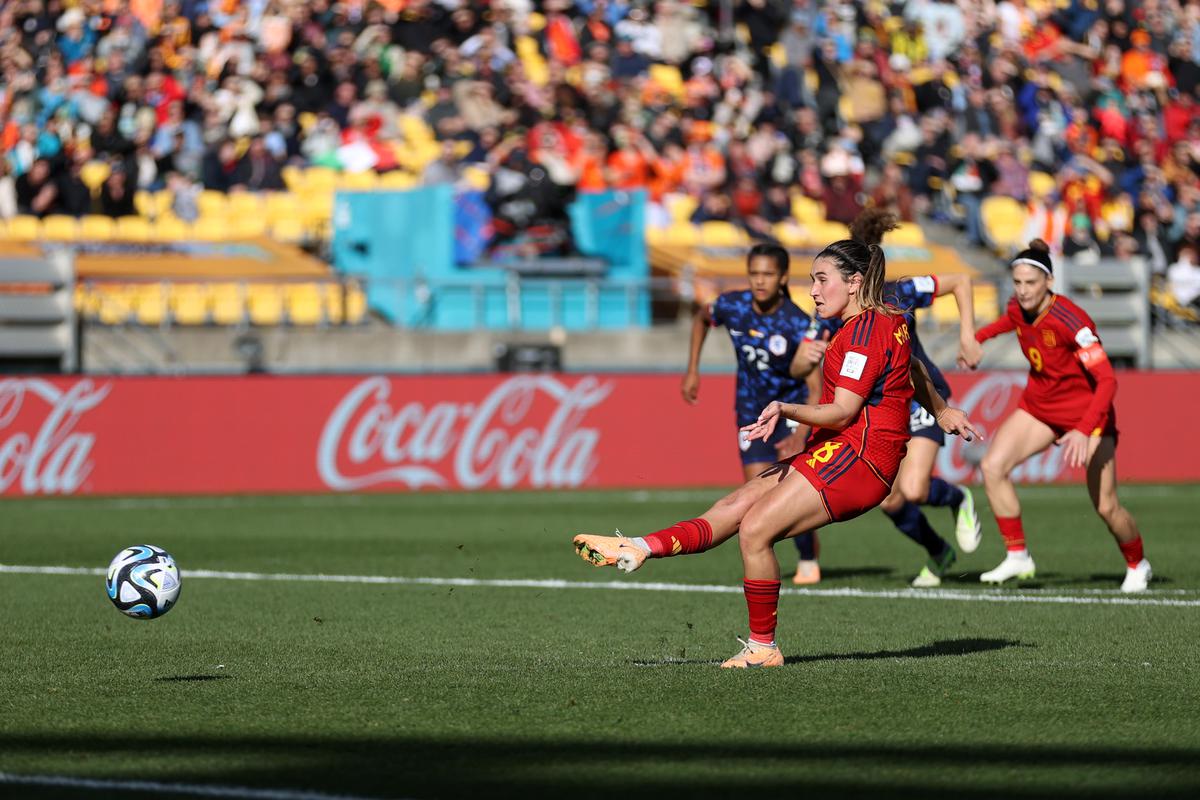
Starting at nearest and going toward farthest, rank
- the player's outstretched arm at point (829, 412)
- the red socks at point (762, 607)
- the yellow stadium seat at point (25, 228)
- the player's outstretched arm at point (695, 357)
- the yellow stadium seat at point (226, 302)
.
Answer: the player's outstretched arm at point (829, 412) < the red socks at point (762, 607) < the player's outstretched arm at point (695, 357) < the yellow stadium seat at point (226, 302) < the yellow stadium seat at point (25, 228)

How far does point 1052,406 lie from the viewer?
12359 millimetres

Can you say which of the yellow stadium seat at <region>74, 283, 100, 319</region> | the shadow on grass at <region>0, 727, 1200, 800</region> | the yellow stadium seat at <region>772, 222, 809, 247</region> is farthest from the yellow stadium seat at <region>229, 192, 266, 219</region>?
the shadow on grass at <region>0, 727, 1200, 800</region>

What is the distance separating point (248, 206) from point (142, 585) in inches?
753

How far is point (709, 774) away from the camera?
19.2 ft

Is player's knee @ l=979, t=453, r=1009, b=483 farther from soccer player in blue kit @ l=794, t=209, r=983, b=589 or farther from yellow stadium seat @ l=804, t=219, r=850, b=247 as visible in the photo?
yellow stadium seat @ l=804, t=219, r=850, b=247

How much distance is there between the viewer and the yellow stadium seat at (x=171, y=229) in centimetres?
2608

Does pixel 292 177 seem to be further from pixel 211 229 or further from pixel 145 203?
pixel 145 203

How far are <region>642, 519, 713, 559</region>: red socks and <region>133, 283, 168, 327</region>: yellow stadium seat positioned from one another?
17.2 metres

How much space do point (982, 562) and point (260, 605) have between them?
18.7 feet

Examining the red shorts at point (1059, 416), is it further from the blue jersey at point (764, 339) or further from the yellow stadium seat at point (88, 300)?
the yellow stadium seat at point (88, 300)

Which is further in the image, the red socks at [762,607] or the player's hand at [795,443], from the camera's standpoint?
the player's hand at [795,443]

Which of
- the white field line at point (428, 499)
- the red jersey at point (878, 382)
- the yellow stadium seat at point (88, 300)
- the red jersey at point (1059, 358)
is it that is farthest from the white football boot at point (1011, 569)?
the yellow stadium seat at point (88, 300)

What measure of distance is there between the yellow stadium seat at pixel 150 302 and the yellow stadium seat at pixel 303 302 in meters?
1.59

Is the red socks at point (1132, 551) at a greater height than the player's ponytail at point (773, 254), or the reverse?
the player's ponytail at point (773, 254)
